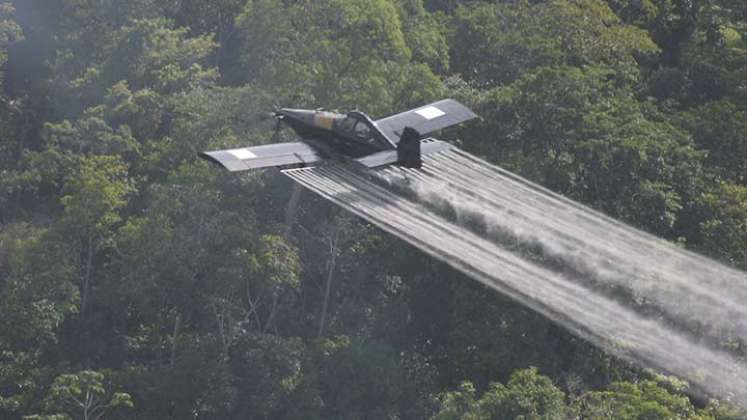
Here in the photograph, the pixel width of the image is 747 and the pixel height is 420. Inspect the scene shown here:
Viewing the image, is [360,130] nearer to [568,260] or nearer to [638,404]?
[568,260]

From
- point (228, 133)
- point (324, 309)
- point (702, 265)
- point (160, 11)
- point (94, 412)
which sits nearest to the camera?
point (702, 265)

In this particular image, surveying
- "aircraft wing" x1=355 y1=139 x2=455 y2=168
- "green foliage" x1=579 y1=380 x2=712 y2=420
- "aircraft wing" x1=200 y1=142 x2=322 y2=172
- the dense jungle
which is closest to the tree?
the dense jungle

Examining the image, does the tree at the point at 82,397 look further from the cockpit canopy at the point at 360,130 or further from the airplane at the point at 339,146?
the cockpit canopy at the point at 360,130

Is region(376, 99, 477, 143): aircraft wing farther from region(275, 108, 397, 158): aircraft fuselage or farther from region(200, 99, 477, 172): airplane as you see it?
region(275, 108, 397, 158): aircraft fuselage

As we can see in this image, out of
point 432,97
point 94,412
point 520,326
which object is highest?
point 432,97

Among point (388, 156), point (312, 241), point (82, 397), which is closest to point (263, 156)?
point (388, 156)

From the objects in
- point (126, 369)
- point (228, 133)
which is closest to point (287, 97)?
point (228, 133)

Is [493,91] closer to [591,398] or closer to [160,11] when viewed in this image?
[591,398]
